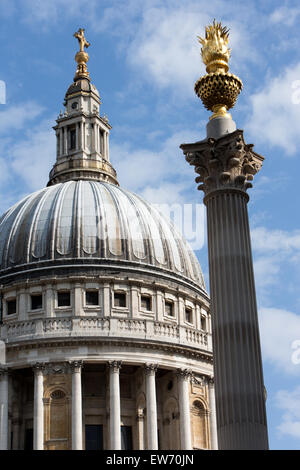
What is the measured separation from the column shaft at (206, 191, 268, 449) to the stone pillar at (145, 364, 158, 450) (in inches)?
1640

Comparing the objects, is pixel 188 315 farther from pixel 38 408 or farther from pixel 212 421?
pixel 38 408

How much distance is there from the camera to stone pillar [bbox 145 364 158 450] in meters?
66.1

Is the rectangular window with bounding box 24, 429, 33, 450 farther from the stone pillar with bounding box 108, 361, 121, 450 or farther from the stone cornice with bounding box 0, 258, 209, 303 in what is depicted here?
the stone cornice with bounding box 0, 258, 209, 303

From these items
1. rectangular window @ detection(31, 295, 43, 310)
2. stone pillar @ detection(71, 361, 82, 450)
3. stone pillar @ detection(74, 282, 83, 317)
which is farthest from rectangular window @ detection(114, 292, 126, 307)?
stone pillar @ detection(71, 361, 82, 450)

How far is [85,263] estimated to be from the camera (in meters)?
72.7

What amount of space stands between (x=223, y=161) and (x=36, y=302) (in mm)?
46362

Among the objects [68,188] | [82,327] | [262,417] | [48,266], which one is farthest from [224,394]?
[68,188]

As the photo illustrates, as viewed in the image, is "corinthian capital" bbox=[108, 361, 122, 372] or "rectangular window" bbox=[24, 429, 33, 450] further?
"rectangular window" bbox=[24, 429, 33, 450]

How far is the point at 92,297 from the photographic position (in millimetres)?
71750

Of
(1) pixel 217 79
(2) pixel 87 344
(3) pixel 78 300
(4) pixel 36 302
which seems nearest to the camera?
(1) pixel 217 79

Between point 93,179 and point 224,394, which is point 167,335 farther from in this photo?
point 224,394

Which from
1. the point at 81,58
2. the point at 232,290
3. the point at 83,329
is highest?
the point at 81,58

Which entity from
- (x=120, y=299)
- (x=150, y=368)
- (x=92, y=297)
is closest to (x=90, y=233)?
(x=92, y=297)

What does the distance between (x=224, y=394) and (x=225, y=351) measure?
3.99 ft
